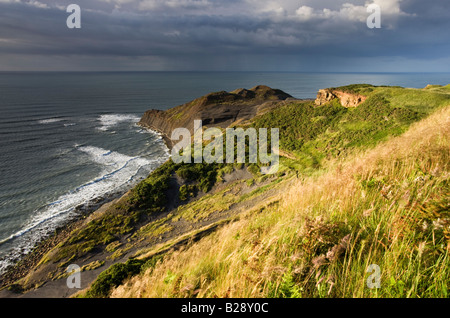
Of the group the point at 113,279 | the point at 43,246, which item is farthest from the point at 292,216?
the point at 43,246

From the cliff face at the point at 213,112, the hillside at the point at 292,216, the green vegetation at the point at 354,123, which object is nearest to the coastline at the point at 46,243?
the hillside at the point at 292,216

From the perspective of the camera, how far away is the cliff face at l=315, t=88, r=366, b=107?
37.5m

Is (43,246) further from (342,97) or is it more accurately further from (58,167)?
(342,97)

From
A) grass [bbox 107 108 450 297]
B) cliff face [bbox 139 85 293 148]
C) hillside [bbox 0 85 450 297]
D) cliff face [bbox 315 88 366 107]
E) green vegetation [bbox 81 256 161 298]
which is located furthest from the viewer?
cliff face [bbox 139 85 293 148]

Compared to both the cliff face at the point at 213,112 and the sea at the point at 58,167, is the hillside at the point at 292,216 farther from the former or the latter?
the sea at the point at 58,167

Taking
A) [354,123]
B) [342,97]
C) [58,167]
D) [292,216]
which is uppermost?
[342,97]

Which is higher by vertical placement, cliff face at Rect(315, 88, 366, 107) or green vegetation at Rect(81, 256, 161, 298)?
cliff face at Rect(315, 88, 366, 107)

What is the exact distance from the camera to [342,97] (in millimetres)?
40656

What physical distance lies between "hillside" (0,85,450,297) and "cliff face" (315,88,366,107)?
1.36 feet

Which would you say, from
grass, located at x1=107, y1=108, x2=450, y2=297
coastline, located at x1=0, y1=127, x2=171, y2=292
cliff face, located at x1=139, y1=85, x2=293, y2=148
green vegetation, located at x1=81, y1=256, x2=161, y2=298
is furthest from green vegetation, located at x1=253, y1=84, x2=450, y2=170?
coastline, located at x1=0, y1=127, x2=171, y2=292

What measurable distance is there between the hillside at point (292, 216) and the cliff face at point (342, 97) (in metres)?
0.42

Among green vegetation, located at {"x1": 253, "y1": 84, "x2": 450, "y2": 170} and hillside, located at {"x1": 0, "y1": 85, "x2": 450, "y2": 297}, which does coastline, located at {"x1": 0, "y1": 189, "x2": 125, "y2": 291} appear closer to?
hillside, located at {"x1": 0, "y1": 85, "x2": 450, "y2": 297}

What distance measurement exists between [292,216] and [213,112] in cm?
6289
